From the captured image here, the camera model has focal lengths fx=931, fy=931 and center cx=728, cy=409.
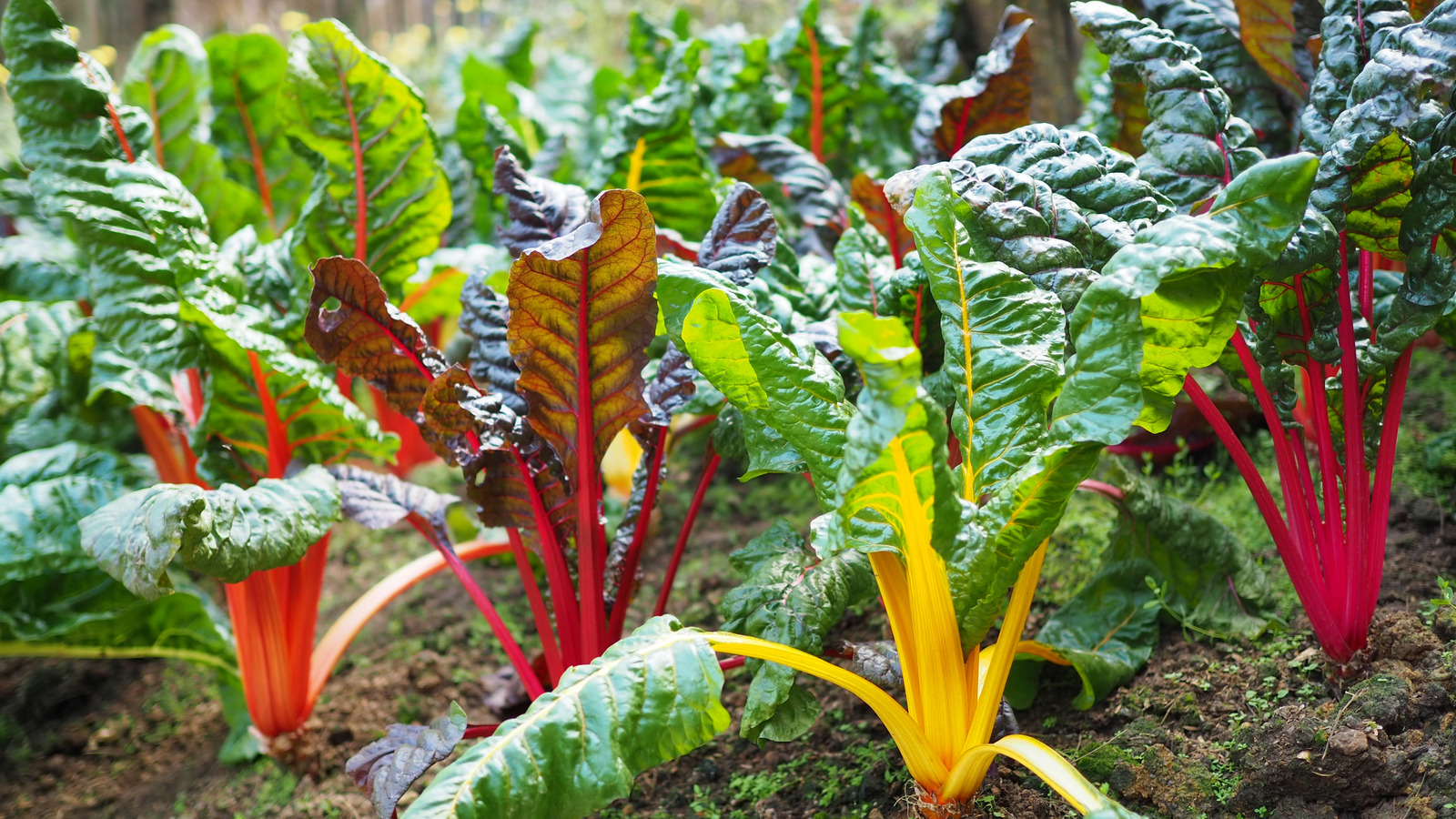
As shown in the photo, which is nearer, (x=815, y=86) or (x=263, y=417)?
(x=263, y=417)

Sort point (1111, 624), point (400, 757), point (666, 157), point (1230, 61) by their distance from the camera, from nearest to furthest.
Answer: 1. point (400, 757)
2. point (1111, 624)
3. point (1230, 61)
4. point (666, 157)

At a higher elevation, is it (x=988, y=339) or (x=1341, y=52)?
(x=1341, y=52)

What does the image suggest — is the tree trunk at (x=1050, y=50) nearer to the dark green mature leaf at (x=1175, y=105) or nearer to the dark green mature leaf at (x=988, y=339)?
the dark green mature leaf at (x=1175, y=105)

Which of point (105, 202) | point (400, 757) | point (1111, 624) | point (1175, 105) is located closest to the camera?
point (400, 757)

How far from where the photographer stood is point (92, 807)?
2.00 metres

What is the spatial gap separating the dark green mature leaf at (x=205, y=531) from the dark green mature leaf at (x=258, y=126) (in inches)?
42.8

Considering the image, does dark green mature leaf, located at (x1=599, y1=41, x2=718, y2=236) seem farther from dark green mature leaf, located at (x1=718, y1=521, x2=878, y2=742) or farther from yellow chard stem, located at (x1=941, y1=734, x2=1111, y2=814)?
yellow chard stem, located at (x1=941, y1=734, x2=1111, y2=814)

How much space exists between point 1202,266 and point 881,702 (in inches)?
26.5

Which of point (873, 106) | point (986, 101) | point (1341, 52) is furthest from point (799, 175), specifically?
point (1341, 52)

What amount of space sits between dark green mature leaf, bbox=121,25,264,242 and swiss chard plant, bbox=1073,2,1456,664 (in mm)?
1907

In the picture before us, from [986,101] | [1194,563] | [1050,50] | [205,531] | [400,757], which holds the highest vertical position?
[1050,50]

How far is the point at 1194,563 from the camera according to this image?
62.7 inches

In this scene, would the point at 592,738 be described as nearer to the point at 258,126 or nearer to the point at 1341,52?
the point at 1341,52

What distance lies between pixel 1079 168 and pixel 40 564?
1972 mm
